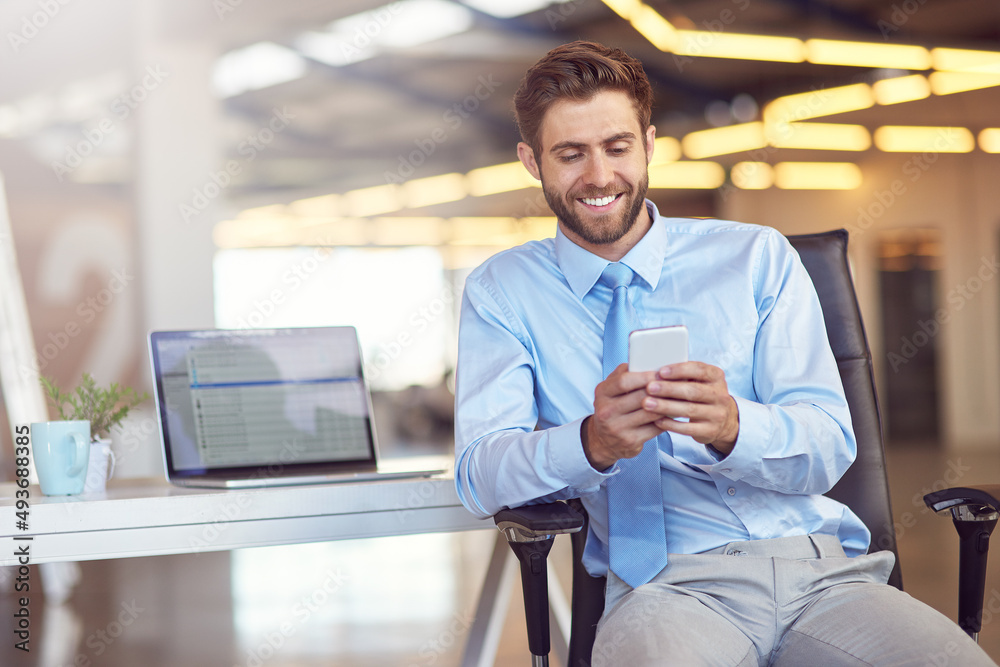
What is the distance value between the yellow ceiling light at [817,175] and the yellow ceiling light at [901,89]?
0.69m

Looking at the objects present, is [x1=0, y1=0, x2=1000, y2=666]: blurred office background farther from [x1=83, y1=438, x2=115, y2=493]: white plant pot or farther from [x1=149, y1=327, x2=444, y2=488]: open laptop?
[x1=83, y1=438, x2=115, y2=493]: white plant pot

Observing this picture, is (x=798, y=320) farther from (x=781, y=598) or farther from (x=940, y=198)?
(x=940, y=198)

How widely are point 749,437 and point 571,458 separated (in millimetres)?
262

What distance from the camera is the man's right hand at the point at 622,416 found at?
1.21 m

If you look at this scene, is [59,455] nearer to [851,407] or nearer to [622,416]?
[622,416]

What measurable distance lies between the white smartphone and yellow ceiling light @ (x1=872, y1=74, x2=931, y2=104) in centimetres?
733

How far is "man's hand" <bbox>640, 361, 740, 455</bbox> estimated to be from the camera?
3.93 ft

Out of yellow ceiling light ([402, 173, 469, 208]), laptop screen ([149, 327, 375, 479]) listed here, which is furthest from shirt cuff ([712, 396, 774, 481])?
yellow ceiling light ([402, 173, 469, 208])

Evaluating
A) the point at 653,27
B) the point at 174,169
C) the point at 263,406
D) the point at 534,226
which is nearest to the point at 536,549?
the point at 263,406

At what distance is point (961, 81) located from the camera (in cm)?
753

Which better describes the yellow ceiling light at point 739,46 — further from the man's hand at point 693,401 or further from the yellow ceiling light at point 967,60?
the man's hand at point 693,401

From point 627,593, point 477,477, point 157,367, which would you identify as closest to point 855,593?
point 627,593

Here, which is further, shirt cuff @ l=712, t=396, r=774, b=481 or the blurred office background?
the blurred office background

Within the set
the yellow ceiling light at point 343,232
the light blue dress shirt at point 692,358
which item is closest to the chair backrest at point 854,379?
the light blue dress shirt at point 692,358
